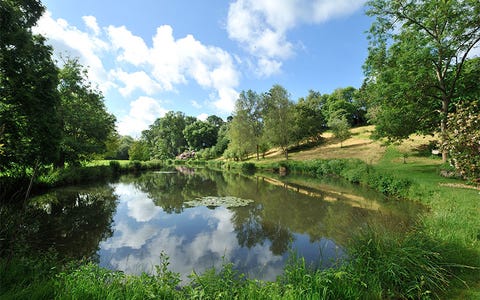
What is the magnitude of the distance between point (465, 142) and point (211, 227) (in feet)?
26.3

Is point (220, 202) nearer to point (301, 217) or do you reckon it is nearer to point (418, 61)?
point (301, 217)

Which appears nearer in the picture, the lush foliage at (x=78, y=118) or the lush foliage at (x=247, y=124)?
the lush foliage at (x=78, y=118)

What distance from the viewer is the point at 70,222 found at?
881 cm

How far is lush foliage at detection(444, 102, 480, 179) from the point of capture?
4.48 m

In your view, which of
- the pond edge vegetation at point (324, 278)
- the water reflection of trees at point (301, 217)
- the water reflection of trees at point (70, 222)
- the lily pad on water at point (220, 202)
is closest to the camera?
the pond edge vegetation at point (324, 278)

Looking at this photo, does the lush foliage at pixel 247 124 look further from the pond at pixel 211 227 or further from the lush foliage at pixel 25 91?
the lush foliage at pixel 25 91

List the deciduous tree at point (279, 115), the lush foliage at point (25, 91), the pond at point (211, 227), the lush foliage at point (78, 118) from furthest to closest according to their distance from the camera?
the deciduous tree at point (279, 115), the lush foliage at point (78, 118), the lush foliage at point (25, 91), the pond at point (211, 227)

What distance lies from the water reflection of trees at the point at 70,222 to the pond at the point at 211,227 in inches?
1.1

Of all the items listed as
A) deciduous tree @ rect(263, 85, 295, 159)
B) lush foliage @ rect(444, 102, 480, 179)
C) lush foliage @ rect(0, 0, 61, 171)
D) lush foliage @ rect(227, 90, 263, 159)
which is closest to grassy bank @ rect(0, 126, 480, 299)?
lush foliage @ rect(444, 102, 480, 179)

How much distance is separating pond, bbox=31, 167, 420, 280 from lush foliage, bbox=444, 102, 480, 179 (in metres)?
2.19

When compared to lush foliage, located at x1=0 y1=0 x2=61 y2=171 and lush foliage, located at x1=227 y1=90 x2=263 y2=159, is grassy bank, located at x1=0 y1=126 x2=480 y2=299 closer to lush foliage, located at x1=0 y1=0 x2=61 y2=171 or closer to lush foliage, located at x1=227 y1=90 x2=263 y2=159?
lush foliage, located at x1=0 y1=0 x2=61 y2=171

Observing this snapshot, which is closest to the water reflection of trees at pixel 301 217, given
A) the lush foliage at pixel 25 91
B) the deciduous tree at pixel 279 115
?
the lush foliage at pixel 25 91

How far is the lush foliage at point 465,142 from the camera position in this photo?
448cm

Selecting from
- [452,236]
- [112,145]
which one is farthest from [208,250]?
[112,145]
